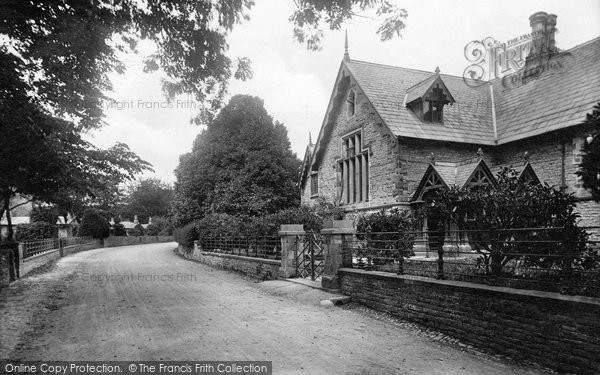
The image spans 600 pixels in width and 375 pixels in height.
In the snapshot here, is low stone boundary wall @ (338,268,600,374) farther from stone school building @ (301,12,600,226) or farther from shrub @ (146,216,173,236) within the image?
shrub @ (146,216,173,236)

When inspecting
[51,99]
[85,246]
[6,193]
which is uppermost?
[51,99]

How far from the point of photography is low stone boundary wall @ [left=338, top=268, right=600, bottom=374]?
15.7 ft

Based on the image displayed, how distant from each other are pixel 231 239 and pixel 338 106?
879cm

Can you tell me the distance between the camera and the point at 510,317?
18.4ft

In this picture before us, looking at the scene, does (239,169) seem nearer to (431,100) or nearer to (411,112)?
(411,112)

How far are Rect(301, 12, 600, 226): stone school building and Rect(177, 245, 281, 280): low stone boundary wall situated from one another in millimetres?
5751

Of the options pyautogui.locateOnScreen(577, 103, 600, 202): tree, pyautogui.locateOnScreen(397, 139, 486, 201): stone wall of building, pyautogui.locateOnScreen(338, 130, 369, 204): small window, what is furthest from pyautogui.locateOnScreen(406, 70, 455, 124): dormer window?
pyautogui.locateOnScreen(577, 103, 600, 202): tree

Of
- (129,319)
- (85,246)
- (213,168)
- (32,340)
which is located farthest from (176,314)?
(85,246)

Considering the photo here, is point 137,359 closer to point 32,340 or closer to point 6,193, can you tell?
point 32,340

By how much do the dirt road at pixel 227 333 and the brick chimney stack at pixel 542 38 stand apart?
16.9 metres

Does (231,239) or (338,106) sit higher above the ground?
(338,106)

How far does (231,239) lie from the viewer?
59.6 feet

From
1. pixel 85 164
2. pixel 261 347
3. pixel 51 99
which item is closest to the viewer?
pixel 261 347

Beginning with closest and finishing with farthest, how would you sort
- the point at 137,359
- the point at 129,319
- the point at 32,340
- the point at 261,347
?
1. the point at 137,359
2. the point at 261,347
3. the point at 32,340
4. the point at 129,319
